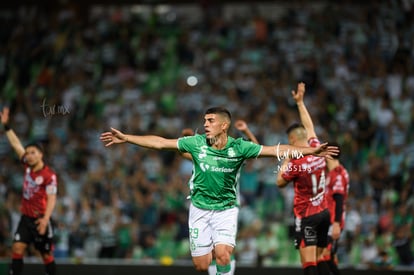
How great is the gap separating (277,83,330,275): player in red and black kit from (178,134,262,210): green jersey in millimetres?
1035

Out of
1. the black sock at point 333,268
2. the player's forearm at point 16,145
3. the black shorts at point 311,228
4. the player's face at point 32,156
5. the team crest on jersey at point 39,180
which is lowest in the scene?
the black sock at point 333,268

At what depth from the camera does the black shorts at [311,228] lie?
11.7 metres

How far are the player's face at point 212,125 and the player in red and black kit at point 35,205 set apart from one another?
3.52 meters

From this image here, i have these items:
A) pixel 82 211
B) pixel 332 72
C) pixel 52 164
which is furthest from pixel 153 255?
pixel 332 72

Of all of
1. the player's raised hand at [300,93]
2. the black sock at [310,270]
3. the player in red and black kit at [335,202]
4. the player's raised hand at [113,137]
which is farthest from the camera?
the player in red and black kit at [335,202]

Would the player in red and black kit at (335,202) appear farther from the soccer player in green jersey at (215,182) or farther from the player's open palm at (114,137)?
the player's open palm at (114,137)

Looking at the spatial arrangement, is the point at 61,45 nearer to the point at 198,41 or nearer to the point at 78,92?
the point at 78,92

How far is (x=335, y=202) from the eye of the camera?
498 inches

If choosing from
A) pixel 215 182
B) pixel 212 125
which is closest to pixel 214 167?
pixel 215 182

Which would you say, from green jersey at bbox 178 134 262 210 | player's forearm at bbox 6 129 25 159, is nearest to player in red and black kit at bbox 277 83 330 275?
green jersey at bbox 178 134 262 210

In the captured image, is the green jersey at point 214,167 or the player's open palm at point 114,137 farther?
the green jersey at point 214,167

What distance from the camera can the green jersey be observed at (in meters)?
10.7

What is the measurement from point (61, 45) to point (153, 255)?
7987 millimetres

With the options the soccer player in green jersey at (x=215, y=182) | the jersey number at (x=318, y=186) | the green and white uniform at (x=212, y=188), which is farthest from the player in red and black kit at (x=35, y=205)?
the jersey number at (x=318, y=186)
